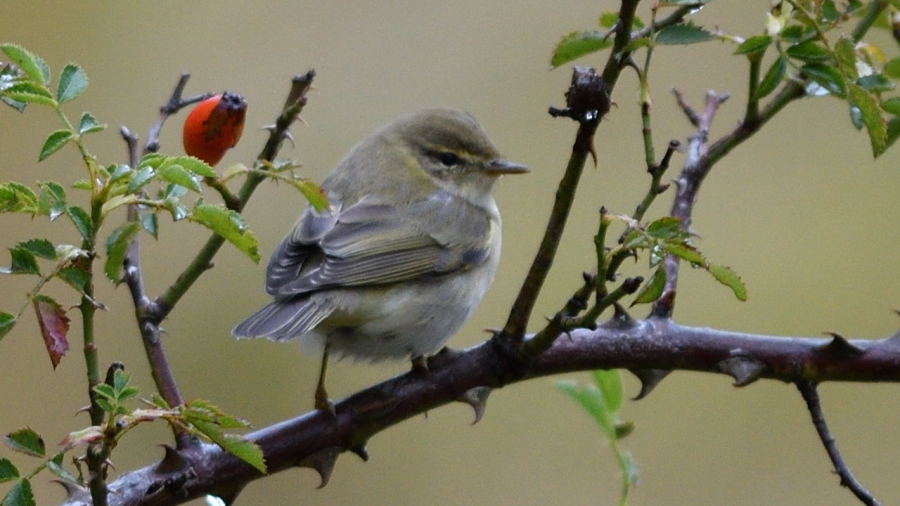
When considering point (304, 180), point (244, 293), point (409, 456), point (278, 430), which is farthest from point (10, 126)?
point (304, 180)

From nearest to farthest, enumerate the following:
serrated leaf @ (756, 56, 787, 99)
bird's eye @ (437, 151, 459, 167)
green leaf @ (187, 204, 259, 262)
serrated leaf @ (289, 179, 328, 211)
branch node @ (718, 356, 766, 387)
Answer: green leaf @ (187, 204, 259, 262)
serrated leaf @ (289, 179, 328, 211)
serrated leaf @ (756, 56, 787, 99)
branch node @ (718, 356, 766, 387)
bird's eye @ (437, 151, 459, 167)

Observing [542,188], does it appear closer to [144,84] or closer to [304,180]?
[144,84]

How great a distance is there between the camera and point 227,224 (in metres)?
1.45

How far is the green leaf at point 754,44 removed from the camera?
161 centimetres

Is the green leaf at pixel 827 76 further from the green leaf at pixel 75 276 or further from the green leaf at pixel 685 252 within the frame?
the green leaf at pixel 75 276

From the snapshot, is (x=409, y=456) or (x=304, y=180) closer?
(x=304, y=180)

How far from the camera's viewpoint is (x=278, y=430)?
2.01 meters

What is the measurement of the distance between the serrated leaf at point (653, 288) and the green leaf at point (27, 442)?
2.93 feet

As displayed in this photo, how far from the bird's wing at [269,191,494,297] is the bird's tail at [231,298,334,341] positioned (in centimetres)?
6

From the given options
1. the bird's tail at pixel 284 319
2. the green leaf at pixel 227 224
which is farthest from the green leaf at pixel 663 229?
the bird's tail at pixel 284 319

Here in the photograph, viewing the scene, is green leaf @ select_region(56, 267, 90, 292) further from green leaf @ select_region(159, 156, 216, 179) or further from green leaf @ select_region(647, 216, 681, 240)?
Result: green leaf @ select_region(647, 216, 681, 240)

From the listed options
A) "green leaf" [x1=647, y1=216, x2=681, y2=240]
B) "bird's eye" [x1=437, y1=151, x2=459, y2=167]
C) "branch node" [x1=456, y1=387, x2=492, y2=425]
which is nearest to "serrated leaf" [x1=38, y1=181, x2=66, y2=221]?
"green leaf" [x1=647, y1=216, x2=681, y2=240]

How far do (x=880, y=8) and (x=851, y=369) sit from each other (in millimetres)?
654

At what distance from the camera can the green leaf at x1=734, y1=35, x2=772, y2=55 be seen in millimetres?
1610
